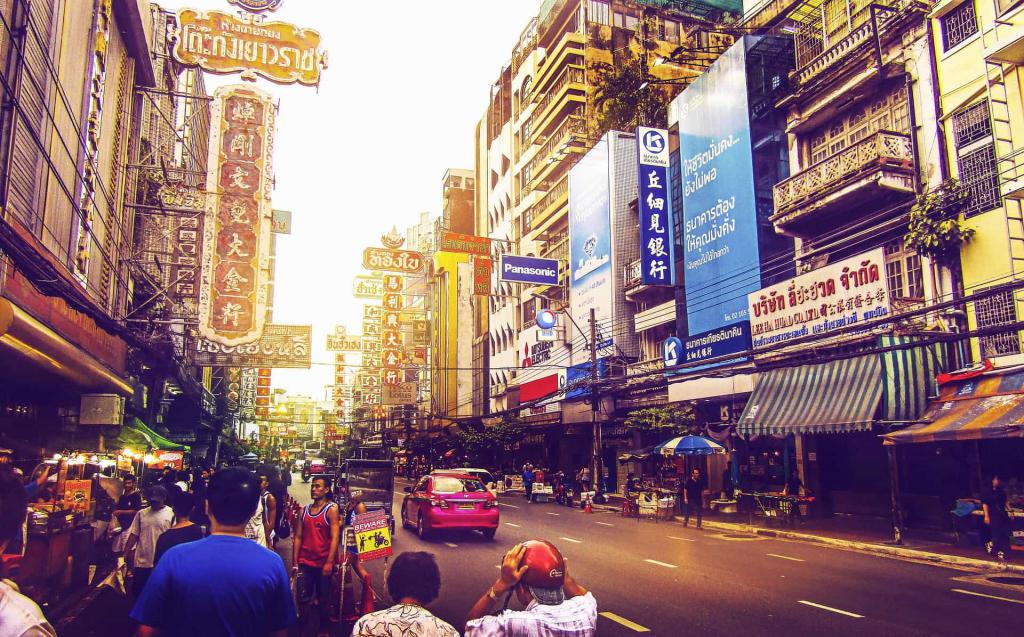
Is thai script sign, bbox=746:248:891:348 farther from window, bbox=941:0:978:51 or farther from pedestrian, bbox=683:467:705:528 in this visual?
window, bbox=941:0:978:51

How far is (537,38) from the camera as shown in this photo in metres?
58.5

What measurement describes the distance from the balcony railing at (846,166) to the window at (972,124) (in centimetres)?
133

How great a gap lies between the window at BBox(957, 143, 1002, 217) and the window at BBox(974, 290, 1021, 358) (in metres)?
2.33

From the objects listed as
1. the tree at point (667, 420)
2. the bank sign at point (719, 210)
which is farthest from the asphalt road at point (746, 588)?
the bank sign at point (719, 210)

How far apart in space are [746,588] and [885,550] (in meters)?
6.88

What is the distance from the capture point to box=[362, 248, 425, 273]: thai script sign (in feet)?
192

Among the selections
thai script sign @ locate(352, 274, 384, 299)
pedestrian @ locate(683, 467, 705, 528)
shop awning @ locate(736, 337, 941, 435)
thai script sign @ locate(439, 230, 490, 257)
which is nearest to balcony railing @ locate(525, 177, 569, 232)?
thai script sign @ locate(439, 230, 490, 257)

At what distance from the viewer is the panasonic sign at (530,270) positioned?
41125 mm

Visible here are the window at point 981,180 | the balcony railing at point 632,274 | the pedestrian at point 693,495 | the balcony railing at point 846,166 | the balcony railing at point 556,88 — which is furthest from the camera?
the balcony railing at point 556,88

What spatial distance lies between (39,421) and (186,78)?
2192 centimetres

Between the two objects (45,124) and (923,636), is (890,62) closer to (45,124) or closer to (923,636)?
(923,636)

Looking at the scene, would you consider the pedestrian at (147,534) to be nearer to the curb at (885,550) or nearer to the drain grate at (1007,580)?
the drain grate at (1007,580)

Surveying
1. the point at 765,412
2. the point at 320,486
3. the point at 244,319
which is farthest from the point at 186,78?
the point at 320,486

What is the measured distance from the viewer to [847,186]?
21.4 meters
